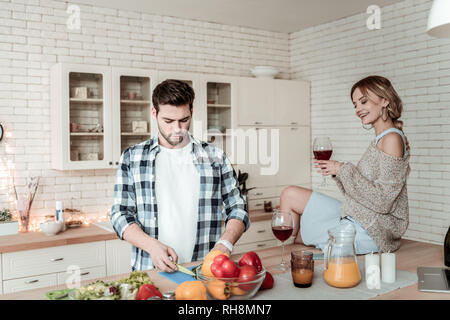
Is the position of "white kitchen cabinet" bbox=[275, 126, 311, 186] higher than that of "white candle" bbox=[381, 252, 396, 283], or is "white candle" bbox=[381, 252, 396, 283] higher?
"white kitchen cabinet" bbox=[275, 126, 311, 186]

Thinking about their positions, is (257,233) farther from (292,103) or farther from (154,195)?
(154,195)

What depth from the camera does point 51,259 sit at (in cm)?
339

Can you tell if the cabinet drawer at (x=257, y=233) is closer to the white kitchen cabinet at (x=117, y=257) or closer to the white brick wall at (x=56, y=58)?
the white kitchen cabinet at (x=117, y=257)

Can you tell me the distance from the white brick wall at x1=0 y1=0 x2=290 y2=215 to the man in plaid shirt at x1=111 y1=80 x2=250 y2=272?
204 cm

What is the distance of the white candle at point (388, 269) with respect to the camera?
1686mm

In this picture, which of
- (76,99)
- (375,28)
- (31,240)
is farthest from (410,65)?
(31,240)

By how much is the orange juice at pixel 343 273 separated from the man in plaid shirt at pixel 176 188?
547 millimetres

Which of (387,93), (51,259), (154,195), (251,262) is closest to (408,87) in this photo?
(387,93)

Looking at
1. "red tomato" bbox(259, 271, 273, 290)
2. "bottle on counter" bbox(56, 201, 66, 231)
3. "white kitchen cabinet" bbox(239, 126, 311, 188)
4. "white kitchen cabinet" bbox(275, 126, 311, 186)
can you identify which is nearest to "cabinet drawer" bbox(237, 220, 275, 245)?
"white kitchen cabinet" bbox(239, 126, 311, 188)

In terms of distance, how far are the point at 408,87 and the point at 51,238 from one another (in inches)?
131

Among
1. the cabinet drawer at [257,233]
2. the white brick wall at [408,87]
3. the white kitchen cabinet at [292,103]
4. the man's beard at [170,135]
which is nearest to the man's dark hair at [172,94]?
the man's beard at [170,135]

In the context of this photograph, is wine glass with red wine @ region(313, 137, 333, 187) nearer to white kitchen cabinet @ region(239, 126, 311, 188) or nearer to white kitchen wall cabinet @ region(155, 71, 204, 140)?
white kitchen wall cabinet @ region(155, 71, 204, 140)

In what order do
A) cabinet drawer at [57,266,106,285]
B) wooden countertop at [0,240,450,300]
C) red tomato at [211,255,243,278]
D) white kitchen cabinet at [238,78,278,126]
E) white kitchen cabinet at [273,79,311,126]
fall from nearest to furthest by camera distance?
red tomato at [211,255,243,278], wooden countertop at [0,240,450,300], cabinet drawer at [57,266,106,285], white kitchen cabinet at [238,78,278,126], white kitchen cabinet at [273,79,311,126]

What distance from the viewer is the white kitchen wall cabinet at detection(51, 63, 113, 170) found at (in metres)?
3.70
